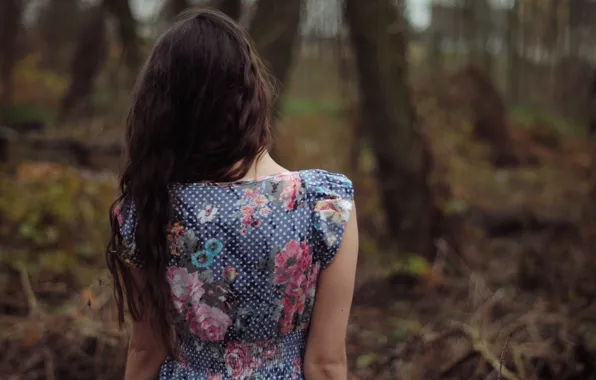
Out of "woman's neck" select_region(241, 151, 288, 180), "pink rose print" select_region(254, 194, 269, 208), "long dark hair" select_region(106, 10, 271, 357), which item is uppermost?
"long dark hair" select_region(106, 10, 271, 357)

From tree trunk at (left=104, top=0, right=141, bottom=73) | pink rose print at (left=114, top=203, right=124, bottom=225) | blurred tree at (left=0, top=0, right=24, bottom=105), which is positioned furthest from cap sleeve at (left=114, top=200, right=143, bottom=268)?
blurred tree at (left=0, top=0, right=24, bottom=105)

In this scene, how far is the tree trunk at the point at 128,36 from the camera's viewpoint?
5469 millimetres

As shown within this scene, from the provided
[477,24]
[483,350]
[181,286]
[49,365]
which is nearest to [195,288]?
[181,286]

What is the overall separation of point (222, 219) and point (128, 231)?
0.84ft

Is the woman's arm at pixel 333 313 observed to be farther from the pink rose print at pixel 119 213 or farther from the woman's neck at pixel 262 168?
the pink rose print at pixel 119 213

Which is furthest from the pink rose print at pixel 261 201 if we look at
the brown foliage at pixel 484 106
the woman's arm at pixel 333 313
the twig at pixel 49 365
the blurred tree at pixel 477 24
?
the blurred tree at pixel 477 24

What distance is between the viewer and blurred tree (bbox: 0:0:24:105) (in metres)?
13.9

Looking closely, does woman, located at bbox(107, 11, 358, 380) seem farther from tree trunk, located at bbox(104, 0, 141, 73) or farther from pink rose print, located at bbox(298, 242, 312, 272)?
tree trunk, located at bbox(104, 0, 141, 73)

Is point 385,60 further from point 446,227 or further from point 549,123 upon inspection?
point 549,123

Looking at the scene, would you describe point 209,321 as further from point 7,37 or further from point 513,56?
point 513,56

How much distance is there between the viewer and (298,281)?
68.8 inches

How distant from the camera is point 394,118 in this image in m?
5.56

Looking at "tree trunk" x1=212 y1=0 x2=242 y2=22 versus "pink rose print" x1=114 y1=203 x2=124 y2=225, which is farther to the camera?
"tree trunk" x1=212 y1=0 x2=242 y2=22

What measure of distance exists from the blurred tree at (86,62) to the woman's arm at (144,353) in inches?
432
